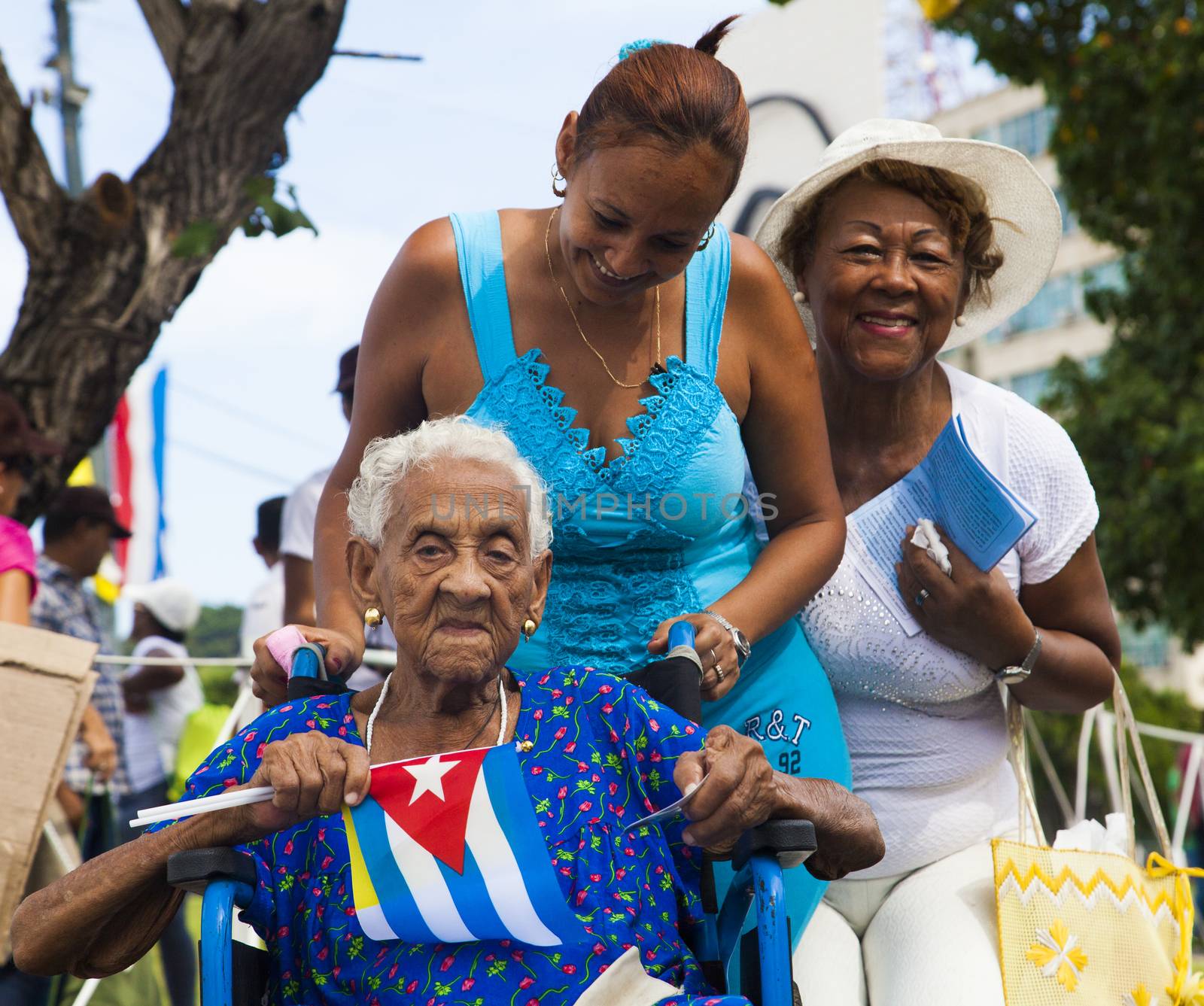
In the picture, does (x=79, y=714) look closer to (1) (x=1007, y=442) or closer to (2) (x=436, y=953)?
(2) (x=436, y=953)

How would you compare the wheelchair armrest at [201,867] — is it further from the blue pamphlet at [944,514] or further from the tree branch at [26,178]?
the tree branch at [26,178]

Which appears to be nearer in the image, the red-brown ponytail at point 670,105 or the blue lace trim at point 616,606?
the red-brown ponytail at point 670,105

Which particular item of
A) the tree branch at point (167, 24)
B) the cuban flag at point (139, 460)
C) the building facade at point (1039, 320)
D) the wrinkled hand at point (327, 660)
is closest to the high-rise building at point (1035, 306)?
the building facade at point (1039, 320)

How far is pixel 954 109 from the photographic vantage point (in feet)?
143

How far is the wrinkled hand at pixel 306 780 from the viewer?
6.60 ft

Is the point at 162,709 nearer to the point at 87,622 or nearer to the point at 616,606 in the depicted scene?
the point at 87,622

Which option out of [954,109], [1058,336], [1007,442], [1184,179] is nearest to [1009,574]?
[1007,442]

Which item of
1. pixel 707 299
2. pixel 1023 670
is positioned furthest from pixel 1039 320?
pixel 707 299

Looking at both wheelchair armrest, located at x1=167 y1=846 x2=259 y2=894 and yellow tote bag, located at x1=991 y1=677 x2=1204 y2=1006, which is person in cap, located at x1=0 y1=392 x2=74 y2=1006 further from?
yellow tote bag, located at x1=991 y1=677 x2=1204 y2=1006

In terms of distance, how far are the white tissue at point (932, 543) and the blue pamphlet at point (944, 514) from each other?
27 mm

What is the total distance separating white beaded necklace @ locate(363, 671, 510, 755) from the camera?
7.90 ft

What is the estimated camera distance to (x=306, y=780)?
2.01 metres

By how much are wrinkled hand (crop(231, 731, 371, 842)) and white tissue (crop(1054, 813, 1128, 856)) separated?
1516mm

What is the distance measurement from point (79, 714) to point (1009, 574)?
2335 mm
